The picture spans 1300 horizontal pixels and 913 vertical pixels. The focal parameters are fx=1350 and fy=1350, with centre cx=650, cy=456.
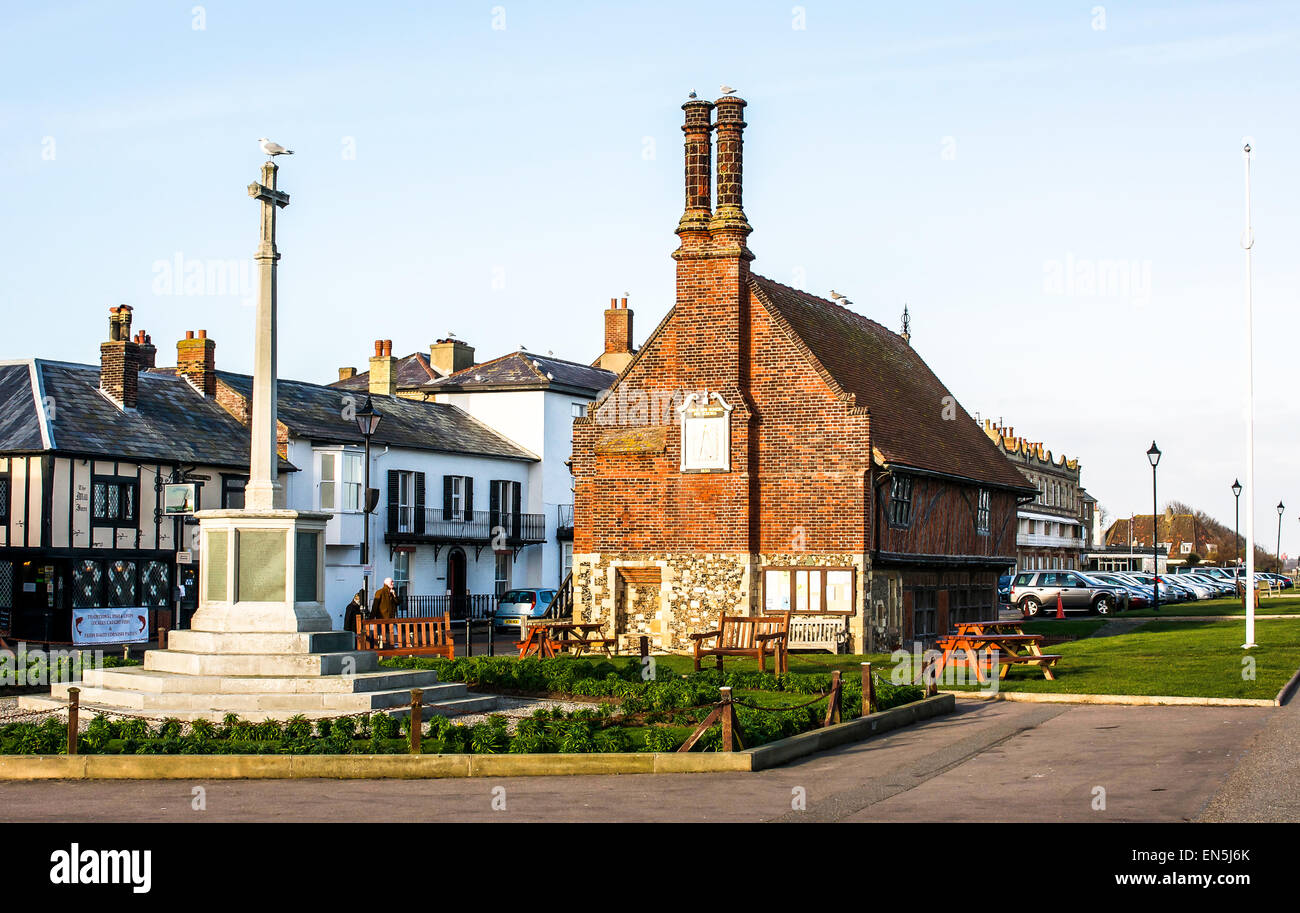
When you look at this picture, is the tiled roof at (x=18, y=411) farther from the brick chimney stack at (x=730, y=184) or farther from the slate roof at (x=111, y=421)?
the brick chimney stack at (x=730, y=184)

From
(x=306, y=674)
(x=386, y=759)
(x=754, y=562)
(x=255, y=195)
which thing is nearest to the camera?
(x=386, y=759)

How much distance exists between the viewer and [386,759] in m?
13.0

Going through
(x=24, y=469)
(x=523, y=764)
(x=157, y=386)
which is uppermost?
(x=157, y=386)

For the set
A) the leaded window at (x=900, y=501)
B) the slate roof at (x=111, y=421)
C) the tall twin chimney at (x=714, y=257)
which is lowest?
the leaded window at (x=900, y=501)

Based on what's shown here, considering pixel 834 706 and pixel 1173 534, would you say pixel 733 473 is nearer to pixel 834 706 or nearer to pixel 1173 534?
pixel 834 706

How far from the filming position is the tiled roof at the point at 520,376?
56.0 m

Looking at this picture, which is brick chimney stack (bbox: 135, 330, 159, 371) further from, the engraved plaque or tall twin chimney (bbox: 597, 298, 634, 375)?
the engraved plaque

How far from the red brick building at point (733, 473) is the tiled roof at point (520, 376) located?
23459 mm

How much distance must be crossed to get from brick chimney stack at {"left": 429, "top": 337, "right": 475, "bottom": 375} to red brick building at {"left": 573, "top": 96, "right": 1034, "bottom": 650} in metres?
29.6

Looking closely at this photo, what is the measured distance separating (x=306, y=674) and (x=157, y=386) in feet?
96.0

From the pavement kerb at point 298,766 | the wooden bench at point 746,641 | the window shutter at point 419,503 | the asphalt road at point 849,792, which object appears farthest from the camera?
the window shutter at point 419,503

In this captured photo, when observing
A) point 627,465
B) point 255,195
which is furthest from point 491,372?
point 255,195

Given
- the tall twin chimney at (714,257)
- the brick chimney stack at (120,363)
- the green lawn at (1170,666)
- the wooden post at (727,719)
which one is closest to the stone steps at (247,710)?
the wooden post at (727,719)
